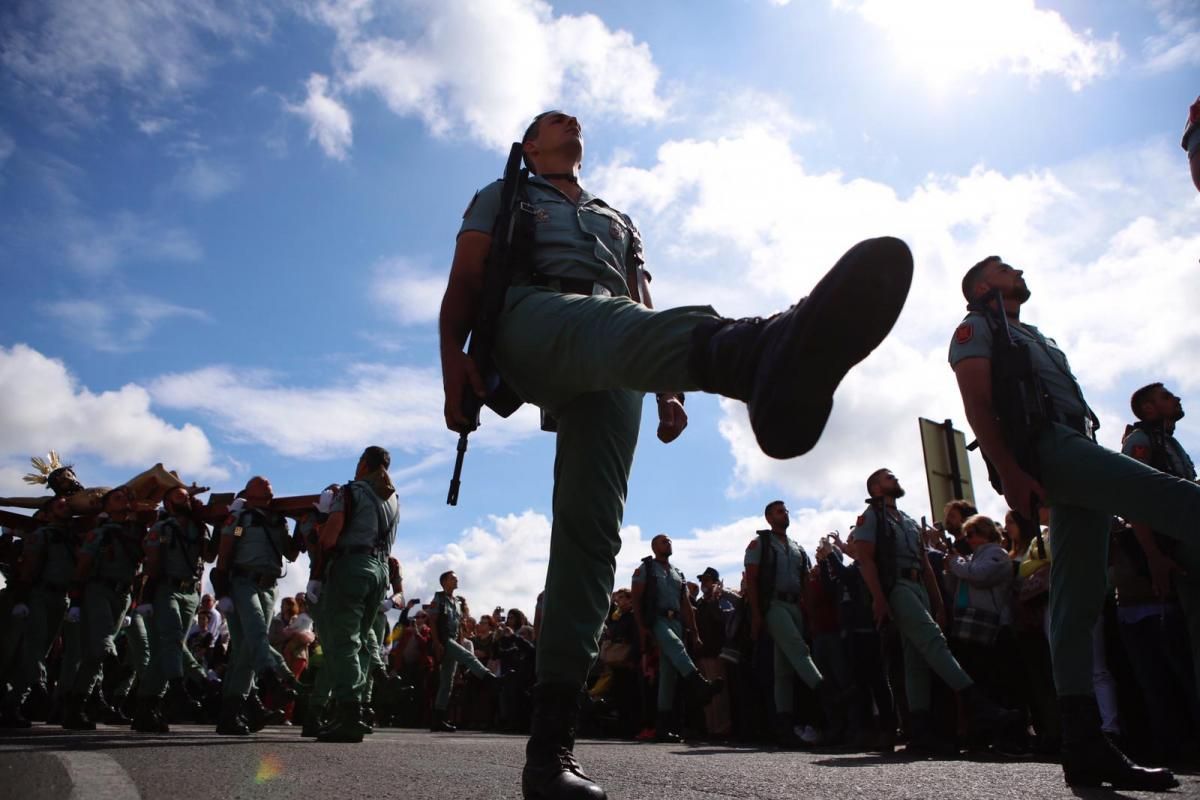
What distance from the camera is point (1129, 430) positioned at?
4934mm

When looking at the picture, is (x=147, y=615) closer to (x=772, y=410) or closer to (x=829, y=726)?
(x=829, y=726)

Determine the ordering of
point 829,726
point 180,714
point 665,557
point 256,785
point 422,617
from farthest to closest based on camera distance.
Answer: point 422,617, point 180,714, point 665,557, point 829,726, point 256,785

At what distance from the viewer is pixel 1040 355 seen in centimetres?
355

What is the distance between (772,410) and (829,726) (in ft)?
25.0

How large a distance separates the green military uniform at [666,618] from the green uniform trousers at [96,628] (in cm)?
527

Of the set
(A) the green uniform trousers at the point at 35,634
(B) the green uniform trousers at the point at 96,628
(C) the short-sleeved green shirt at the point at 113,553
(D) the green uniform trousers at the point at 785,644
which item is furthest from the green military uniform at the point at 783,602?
(A) the green uniform trousers at the point at 35,634

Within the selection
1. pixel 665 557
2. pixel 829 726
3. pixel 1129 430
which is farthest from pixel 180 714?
pixel 1129 430

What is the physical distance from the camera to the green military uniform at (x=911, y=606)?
19.6 feet

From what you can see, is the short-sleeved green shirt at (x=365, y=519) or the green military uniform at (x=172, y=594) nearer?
the short-sleeved green shirt at (x=365, y=519)

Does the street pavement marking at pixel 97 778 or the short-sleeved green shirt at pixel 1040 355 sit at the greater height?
the short-sleeved green shirt at pixel 1040 355

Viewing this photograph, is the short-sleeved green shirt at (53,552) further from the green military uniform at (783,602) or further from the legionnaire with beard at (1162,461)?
the legionnaire with beard at (1162,461)

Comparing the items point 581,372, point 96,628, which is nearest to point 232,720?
point 96,628

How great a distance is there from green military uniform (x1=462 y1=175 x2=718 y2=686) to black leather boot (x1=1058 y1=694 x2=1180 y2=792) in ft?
5.98

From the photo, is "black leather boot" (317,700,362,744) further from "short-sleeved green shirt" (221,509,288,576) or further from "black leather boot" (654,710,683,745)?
"black leather boot" (654,710,683,745)
